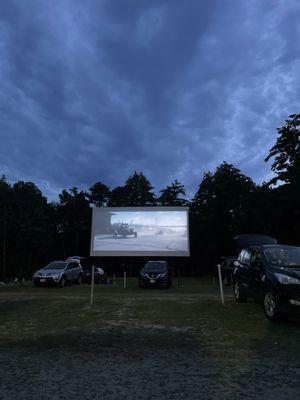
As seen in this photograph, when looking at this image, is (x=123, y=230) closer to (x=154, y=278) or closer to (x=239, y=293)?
(x=154, y=278)

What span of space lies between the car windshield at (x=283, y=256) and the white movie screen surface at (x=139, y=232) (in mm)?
19897

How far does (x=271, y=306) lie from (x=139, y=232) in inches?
870

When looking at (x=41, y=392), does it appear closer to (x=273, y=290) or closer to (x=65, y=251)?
(x=273, y=290)

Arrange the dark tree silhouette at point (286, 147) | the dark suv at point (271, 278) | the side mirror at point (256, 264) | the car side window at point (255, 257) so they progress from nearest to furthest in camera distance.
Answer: the dark suv at point (271, 278) → the side mirror at point (256, 264) → the car side window at point (255, 257) → the dark tree silhouette at point (286, 147)

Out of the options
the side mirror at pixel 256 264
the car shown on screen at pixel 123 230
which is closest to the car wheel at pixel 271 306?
the side mirror at pixel 256 264

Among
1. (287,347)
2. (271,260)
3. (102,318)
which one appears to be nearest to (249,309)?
(271,260)

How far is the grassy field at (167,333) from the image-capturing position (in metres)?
6.58

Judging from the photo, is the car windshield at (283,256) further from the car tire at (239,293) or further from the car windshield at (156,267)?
the car windshield at (156,267)

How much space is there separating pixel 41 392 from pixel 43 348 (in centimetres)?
241

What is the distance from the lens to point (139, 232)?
31.5 m

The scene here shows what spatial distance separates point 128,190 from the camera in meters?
92.5

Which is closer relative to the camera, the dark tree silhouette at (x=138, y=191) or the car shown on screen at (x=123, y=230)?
the car shown on screen at (x=123, y=230)

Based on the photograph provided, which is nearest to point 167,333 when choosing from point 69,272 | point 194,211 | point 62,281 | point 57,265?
point 62,281

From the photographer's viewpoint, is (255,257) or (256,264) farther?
(255,257)
